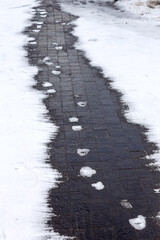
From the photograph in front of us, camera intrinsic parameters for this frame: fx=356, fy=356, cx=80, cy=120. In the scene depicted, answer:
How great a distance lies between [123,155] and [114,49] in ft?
10.4

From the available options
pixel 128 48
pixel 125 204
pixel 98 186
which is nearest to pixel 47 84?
pixel 128 48

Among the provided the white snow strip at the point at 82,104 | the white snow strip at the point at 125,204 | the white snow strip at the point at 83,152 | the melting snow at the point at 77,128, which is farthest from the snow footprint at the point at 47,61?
the white snow strip at the point at 125,204

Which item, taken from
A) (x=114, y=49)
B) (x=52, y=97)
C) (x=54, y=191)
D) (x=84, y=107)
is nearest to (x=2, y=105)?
(x=52, y=97)

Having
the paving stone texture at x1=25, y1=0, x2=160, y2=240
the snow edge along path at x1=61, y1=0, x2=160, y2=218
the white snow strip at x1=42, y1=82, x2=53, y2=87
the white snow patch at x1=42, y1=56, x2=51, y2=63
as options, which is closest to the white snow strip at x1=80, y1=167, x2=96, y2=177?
the paving stone texture at x1=25, y1=0, x2=160, y2=240

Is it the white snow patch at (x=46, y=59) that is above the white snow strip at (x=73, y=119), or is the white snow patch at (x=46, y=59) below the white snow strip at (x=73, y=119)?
above

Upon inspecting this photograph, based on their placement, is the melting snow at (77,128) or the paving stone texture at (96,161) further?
the melting snow at (77,128)

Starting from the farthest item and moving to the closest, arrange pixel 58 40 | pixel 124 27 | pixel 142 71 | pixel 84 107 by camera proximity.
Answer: pixel 124 27
pixel 58 40
pixel 142 71
pixel 84 107

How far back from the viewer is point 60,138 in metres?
3.93

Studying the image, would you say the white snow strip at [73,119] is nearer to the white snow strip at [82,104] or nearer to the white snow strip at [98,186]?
the white snow strip at [82,104]

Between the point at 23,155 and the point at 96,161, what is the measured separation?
0.75m

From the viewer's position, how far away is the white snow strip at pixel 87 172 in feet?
11.1

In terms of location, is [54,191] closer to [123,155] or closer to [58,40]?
[123,155]

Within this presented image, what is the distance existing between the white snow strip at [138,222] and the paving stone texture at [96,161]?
0.04 meters

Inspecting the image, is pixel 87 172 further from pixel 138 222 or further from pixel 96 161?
pixel 138 222
